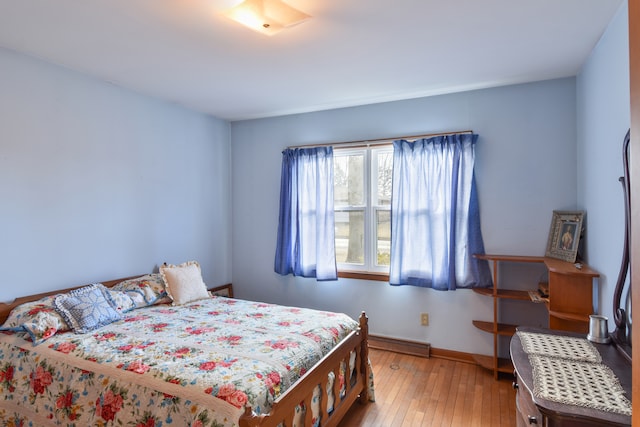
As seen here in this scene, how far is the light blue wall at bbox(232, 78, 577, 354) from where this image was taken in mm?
3072

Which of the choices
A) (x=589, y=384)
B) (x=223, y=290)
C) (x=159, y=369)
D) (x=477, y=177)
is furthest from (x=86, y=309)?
(x=477, y=177)

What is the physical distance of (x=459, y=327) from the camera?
3.40 metres

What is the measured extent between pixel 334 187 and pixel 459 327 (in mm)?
1877

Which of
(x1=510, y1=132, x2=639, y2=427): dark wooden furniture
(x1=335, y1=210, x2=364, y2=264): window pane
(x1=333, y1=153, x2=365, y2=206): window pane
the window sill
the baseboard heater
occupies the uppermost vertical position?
(x1=333, y1=153, x2=365, y2=206): window pane

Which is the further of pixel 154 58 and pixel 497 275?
pixel 497 275

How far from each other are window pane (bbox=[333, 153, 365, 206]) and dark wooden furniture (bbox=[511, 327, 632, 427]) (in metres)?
2.31

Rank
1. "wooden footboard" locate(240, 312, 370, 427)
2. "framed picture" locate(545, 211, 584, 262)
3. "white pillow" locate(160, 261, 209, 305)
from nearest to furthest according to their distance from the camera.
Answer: "wooden footboard" locate(240, 312, 370, 427), "framed picture" locate(545, 211, 584, 262), "white pillow" locate(160, 261, 209, 305)

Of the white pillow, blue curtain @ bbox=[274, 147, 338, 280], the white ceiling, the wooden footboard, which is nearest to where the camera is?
the wooden footboard

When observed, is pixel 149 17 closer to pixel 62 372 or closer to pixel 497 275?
pixel 62 372

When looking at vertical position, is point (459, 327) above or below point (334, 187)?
below

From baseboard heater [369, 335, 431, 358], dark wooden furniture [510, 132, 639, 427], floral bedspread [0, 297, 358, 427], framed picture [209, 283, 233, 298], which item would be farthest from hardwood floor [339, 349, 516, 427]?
framed picture [209, 283, 233, 298]

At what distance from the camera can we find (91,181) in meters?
3.00

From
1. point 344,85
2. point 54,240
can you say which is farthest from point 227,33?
point 54,240

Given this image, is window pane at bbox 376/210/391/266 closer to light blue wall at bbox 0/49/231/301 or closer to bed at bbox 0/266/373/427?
bed at bbox 0/266/373/427
